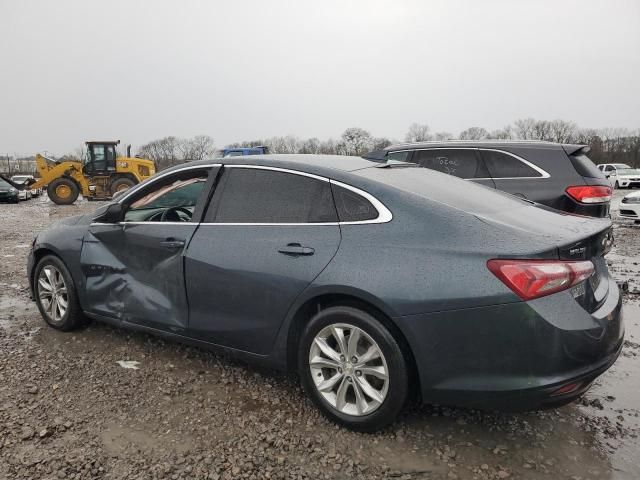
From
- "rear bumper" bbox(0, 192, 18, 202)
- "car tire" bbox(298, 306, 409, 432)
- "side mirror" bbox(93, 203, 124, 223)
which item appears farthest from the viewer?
"rear bumper" bbox(0, 192, 18, 202)

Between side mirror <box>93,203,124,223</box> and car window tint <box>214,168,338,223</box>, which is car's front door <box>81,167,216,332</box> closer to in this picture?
side mirror <box>93,203,124,223</box>

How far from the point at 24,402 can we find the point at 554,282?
10.3 feet

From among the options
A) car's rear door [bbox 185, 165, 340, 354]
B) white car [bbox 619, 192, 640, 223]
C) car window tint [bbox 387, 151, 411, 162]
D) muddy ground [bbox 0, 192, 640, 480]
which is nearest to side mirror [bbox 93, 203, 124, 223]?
car's rear door [bbox 185, 165, 340, 354]

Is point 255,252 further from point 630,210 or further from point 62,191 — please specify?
point 62,191

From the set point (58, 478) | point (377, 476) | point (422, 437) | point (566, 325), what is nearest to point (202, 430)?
point (58, 478)

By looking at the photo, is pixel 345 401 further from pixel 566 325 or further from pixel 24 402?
pixel 24 402

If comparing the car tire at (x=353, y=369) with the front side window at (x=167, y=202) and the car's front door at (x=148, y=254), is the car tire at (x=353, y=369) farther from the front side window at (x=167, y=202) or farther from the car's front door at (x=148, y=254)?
the front side window at (x=167, y=202)

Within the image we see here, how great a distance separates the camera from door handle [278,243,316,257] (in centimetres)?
283

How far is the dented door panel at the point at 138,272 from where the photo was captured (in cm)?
343

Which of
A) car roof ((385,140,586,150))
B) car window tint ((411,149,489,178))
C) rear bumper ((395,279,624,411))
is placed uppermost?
car roof ((385,140,586,150))

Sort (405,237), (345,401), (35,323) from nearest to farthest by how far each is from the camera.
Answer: (405,237), (345,401), (35,323)

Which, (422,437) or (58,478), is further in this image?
(422,437)

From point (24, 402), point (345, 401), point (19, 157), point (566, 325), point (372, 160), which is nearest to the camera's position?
point (566, 325)

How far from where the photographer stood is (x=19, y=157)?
55.7m
